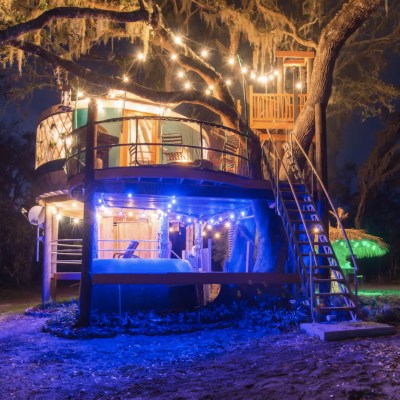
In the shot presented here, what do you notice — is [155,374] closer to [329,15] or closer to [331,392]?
[331,392]

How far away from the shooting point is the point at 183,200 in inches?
528

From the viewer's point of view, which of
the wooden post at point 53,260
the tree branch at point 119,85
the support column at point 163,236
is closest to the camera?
the tree branch at point 119,85

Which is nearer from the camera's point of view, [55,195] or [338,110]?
[55,195]

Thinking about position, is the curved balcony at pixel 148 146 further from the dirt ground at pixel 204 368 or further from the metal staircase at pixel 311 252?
the dirt ground at pixel 204 368

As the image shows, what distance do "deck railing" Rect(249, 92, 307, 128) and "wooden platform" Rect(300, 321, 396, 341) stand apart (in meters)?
10.4

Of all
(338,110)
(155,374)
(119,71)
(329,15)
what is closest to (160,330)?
(155,374)

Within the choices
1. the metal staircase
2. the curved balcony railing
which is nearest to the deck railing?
the curved balcony railing

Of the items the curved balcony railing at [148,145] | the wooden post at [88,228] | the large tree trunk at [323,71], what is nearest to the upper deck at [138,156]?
the curved balcony railing at [148,145]

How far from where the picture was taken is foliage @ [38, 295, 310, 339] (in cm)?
973

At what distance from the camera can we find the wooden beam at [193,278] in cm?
1035

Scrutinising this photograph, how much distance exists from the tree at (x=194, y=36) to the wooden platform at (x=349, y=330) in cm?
449

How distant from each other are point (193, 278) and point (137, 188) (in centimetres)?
235

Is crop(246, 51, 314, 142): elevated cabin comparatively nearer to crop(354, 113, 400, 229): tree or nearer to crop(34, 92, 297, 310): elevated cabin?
crop(34, 92, 297, 310): elevated cabin

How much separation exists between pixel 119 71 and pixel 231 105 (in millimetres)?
8532
